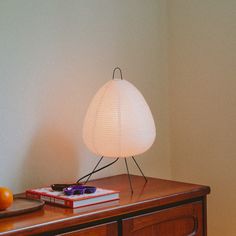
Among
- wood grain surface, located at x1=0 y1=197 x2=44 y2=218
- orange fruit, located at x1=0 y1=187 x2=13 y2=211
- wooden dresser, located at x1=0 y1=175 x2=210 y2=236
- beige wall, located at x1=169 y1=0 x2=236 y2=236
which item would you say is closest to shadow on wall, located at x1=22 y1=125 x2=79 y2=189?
wooden dresser, located at x1=0 y1=175 x2=210 y2=236

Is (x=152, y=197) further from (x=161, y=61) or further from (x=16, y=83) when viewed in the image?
(x=161, y=61)

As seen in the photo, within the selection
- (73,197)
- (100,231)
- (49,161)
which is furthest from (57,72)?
(100,231)

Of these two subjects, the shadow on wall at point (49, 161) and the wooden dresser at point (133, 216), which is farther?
the shadow on wall at point (49, 161)

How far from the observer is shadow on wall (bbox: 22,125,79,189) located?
1.49 m

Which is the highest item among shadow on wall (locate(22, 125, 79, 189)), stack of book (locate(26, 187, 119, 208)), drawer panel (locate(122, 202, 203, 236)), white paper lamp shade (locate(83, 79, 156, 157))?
white paper lamp shade (locate(83, 79, 156, 157))

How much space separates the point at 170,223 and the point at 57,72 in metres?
0.70

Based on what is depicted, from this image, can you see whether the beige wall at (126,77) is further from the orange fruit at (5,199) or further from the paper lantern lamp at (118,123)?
the orange fruit at (5,199)

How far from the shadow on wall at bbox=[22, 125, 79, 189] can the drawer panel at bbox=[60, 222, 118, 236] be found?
0.43 metres

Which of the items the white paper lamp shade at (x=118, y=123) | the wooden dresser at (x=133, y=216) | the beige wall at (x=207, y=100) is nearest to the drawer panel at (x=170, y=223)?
the wooden dresser at (x=133, y=216)

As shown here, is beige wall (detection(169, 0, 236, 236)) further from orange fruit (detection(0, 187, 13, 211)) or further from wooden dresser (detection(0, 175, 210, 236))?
orange fruit (detection(0, 187, 13, 211))

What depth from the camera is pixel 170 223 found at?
53.0 inches

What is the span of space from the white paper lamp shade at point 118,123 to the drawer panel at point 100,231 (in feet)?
0.95

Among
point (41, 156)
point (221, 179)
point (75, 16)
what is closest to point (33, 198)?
point (41, 156)

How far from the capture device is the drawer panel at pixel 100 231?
110cm
